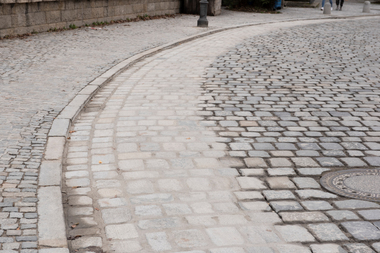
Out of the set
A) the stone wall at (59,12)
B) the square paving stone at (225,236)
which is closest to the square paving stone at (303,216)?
the square paving stone at (225,236)

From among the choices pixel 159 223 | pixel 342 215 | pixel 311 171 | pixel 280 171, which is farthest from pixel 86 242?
pixel 311 171

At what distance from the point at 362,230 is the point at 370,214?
12.5 inches

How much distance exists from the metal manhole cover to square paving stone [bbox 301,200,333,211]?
0.28m

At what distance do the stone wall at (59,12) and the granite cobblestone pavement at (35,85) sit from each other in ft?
2.11

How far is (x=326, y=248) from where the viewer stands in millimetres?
3527

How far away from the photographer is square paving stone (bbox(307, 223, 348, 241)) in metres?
3.66

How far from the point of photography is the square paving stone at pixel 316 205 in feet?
13.6

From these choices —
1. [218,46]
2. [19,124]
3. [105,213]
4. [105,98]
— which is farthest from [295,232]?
[218,46]

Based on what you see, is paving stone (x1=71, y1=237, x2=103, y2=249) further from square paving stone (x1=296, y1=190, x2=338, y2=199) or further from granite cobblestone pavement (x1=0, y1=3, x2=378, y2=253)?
square paving stone (x1=296, y1=190, x2=338, y2=199)

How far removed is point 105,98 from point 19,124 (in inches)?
79.5

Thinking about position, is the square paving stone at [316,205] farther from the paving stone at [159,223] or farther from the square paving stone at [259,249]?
the paving stone at [159,223]

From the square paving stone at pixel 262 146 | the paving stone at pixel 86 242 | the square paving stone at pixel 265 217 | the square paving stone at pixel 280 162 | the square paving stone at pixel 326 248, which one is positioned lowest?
the paving stone at pixel 86 242

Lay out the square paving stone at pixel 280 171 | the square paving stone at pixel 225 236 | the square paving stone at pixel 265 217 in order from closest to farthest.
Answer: the square paving stone at pixel 225 236, the square paving stone at pixel 265 217, the square paving stone at pixel 280 171

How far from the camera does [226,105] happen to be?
747 centimetres
